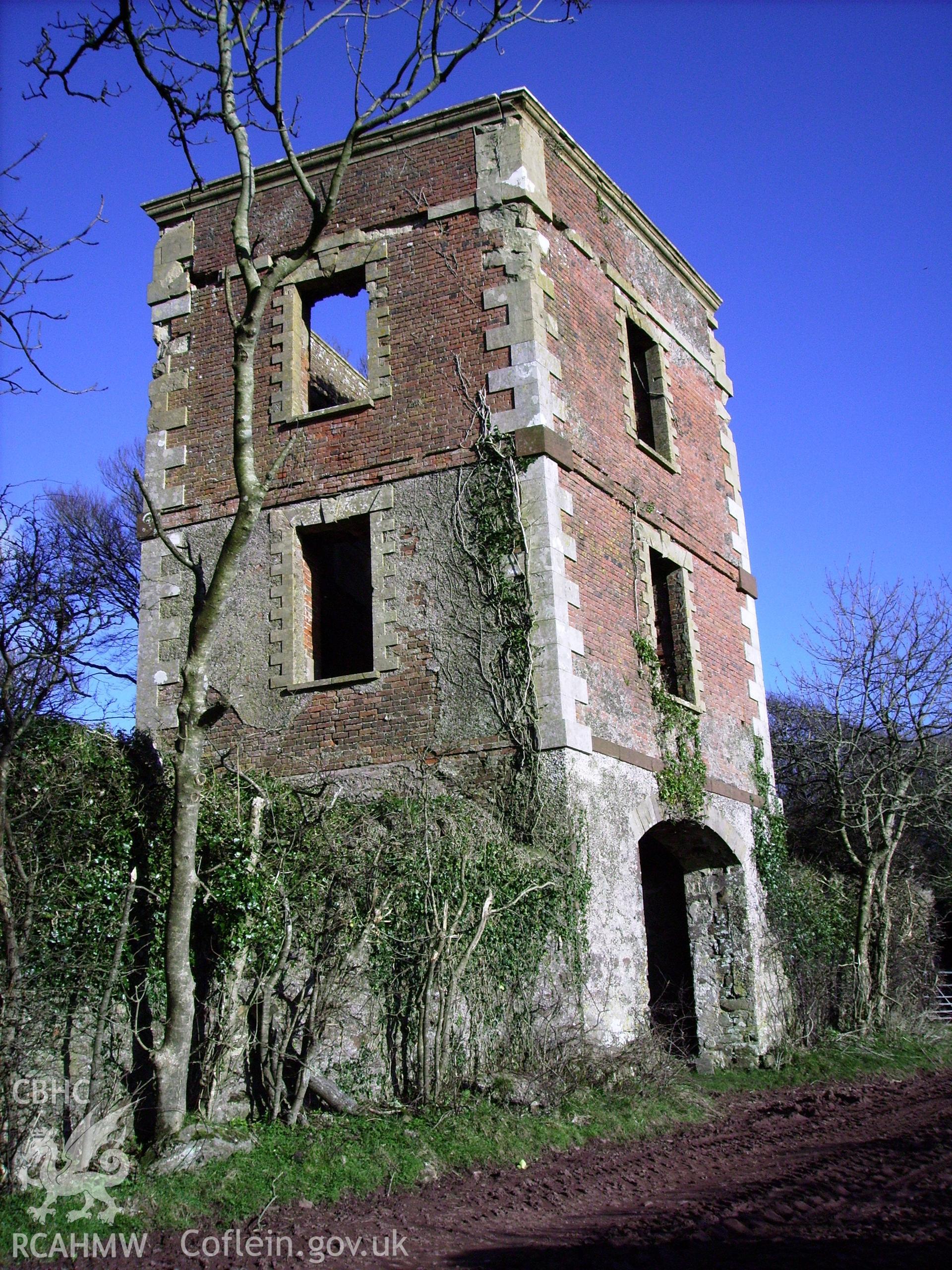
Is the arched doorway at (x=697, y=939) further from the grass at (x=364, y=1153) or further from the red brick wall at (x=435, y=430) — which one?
the grass at (x=364, y=1153)

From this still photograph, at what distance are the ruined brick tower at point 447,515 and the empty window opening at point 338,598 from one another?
0.14 feet

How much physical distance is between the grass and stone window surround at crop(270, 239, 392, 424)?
7.41 m

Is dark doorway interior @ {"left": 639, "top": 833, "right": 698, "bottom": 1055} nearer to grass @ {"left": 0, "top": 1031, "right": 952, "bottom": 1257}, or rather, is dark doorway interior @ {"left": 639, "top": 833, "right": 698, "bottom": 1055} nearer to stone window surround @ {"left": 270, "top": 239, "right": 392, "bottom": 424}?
grass @ {"left": 0, "top": 1031, "right": 952, "bottom": 1257}

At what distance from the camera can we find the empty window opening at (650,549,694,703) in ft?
44.9

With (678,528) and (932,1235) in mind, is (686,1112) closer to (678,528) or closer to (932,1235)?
(932,1235)

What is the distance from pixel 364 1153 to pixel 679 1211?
82.2 inches

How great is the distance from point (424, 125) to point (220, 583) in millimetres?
7403

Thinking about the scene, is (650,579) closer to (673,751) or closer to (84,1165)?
(673,751)

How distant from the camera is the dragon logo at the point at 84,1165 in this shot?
6.66 meters

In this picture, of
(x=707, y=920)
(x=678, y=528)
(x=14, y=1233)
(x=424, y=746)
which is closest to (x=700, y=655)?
(x=678, y=528)

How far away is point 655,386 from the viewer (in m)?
15.0

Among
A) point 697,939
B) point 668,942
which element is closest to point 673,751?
point 697,939

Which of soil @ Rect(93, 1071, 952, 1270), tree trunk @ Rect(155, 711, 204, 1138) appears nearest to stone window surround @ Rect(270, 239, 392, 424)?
tree trunk @ Rect(155, 711, 204, 1138)

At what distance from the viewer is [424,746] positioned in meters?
11.3
